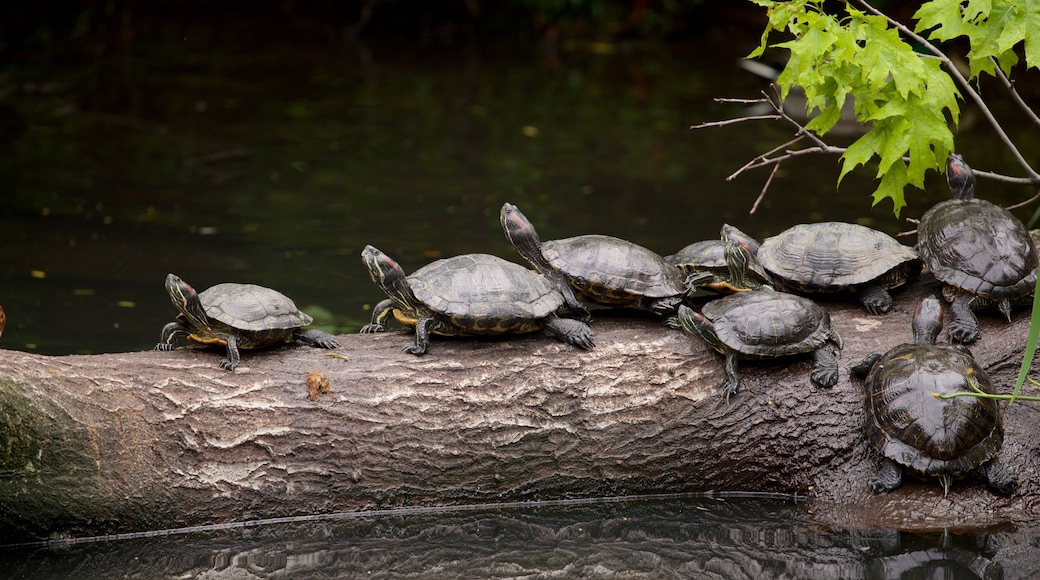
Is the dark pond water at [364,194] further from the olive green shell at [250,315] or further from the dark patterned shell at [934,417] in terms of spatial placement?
the olive green shell at [250,315]

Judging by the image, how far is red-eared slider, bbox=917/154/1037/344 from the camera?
14.6ft

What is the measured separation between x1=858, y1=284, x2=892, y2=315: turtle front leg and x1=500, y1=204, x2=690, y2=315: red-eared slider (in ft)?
2.78

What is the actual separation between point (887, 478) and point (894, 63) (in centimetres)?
184

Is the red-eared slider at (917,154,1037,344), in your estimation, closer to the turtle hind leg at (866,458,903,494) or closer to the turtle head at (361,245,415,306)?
the turtle hind leg at (866,458,903,494)

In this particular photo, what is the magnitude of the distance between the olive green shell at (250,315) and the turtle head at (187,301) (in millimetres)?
37

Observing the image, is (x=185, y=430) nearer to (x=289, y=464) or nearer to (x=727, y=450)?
(x=289, y=464)

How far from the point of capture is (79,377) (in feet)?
13.2

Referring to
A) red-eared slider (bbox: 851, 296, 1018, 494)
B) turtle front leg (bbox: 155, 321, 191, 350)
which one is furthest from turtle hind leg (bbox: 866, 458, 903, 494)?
turtle front leg (bbox: 155, 321, 191, 350)

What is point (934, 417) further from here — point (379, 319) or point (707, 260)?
point (379, 319)

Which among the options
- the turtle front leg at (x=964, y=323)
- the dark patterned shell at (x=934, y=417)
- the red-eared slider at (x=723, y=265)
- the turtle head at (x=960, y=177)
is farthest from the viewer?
Result: the turtle head at (x=960, y=177)

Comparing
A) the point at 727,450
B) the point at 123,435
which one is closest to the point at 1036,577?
the point at 727,450

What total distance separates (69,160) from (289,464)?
7.72 metres

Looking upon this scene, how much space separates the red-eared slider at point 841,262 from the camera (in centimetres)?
467

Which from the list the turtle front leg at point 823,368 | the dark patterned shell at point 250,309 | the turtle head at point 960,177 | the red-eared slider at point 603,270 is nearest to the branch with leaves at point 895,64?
the turtle head at point 960,177
